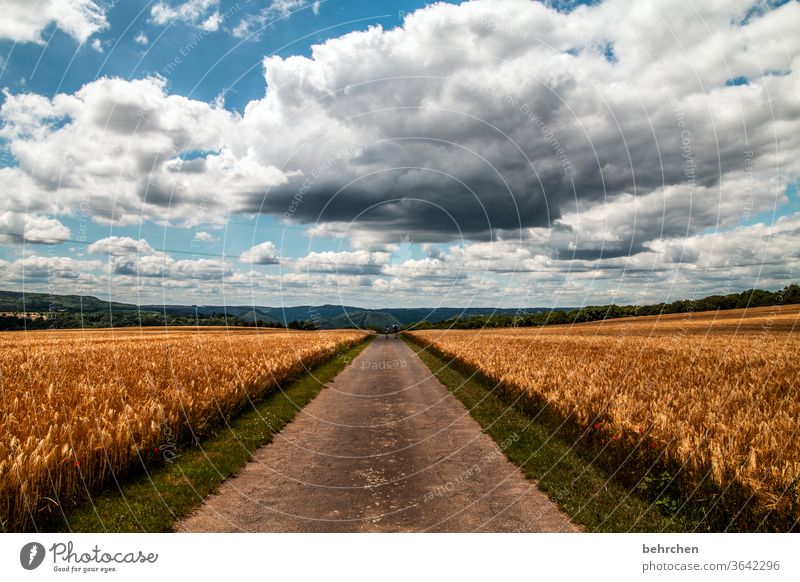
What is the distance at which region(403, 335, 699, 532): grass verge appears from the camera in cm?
756

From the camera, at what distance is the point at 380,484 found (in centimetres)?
934

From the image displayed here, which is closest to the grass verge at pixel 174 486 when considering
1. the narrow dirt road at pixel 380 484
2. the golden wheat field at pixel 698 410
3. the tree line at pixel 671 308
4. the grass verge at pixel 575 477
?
the narrow dirt road at pixel 380 484

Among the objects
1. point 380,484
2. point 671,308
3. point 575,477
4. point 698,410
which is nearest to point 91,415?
point 380,484

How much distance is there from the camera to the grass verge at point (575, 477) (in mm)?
7559

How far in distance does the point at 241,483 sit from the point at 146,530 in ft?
8.21

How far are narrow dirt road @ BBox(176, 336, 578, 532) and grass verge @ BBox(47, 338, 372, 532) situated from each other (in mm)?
339

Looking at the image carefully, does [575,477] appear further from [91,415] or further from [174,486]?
[91,415]

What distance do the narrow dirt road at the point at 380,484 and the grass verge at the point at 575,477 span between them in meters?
0.38

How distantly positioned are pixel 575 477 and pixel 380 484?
4038 millimetres

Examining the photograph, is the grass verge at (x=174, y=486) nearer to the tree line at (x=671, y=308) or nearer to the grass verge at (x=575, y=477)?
the grass verge at (x=575, y=477)

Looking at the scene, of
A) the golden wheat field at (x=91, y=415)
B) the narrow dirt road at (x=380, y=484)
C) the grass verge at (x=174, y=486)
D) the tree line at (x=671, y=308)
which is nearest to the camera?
the golden wheat field at (x=91, y=415)

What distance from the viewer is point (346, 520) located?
7488 mm

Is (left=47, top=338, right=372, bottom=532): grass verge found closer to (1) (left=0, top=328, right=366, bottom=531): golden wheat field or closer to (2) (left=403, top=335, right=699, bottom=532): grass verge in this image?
(1) (left=0, top=328, right=366, bottom=531): golden wheat field

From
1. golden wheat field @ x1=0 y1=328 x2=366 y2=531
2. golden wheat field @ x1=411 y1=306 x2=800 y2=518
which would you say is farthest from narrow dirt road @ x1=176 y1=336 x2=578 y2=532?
golden wheat field @ x1=411 y1=306 x2=800 y2=518
